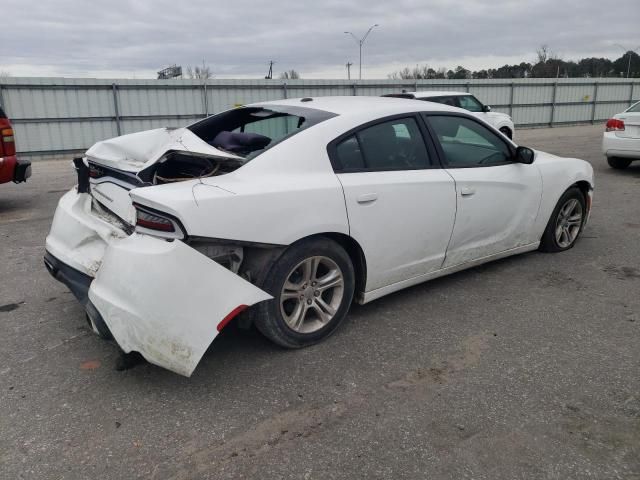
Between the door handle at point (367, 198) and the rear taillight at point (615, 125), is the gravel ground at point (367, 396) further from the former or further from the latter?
the rear taillight at point (615, 125)

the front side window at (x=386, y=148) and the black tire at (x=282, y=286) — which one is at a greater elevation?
the front side window at (x=386, y=148)

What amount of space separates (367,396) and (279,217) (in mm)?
1086

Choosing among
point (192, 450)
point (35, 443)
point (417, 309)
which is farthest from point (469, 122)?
point (35, 443)

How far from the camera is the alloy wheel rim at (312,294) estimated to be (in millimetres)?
3264

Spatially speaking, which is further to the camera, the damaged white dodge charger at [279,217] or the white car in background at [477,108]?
the white car in background at [477,108]

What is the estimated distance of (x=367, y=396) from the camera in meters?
2.84

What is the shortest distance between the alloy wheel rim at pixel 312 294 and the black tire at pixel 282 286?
1.0 inches

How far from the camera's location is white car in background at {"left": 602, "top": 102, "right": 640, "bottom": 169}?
9617mm

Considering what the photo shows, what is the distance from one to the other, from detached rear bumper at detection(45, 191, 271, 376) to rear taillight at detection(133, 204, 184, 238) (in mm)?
49

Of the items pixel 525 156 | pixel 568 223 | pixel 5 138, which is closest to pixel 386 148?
pixel 525 156

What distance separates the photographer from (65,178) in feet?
Answer: 37.1

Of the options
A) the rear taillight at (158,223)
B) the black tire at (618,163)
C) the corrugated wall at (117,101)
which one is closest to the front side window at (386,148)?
the rear taillight at (158,223)

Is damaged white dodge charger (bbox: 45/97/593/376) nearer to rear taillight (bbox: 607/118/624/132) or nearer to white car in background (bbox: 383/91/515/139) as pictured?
rear taillight (bbox: 607/118/624/132)

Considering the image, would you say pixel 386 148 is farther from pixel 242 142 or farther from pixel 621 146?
pixel 621 146
